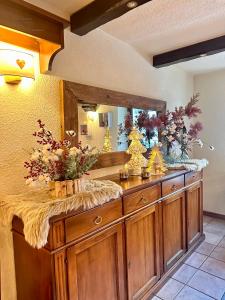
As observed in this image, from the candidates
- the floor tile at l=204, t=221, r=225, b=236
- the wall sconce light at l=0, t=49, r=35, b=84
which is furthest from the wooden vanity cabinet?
the floor tile at l=204, t=221, r=225, b=236

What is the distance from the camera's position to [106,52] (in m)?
2.03

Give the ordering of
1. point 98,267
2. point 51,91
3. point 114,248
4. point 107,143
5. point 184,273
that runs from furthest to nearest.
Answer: point 184,273, point 107,143, point 51,91, point 114,248, point 98,267

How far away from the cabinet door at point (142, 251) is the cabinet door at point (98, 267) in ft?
0.32

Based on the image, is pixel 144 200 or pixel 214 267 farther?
pixel 214 267

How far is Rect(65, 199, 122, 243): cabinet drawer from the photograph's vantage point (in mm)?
1197

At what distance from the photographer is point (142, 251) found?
1721 millimetres

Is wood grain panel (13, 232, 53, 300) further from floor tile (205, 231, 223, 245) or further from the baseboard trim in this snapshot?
the baseboard trim

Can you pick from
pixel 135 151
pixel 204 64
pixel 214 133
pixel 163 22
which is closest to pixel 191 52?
pixel 163 22

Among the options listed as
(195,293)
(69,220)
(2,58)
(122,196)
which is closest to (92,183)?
(122,196)

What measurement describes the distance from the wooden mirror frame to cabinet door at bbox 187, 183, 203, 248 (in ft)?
2.84

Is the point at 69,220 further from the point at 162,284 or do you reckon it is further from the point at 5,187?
the point at 162,284

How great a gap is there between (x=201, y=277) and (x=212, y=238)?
863 mm

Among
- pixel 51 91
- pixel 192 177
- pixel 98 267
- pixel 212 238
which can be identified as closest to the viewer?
pixel 98 267

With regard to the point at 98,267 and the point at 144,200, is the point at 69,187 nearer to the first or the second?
the point at 98,267
